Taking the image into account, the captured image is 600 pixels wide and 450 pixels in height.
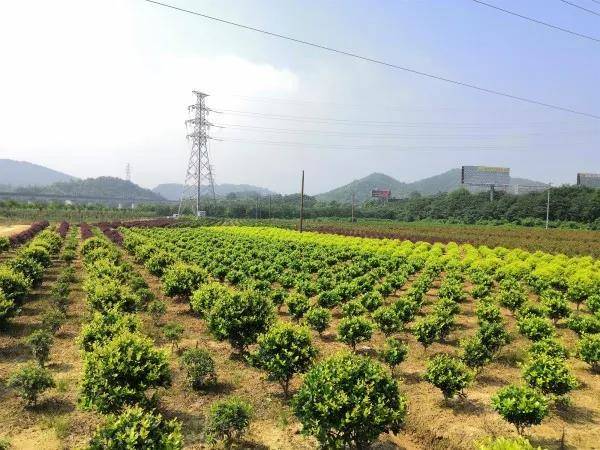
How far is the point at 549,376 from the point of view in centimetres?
952

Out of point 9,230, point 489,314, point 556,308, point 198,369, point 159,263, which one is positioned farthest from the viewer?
point 9,230

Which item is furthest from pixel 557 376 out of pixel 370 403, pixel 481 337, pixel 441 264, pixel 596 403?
pixel 441 264

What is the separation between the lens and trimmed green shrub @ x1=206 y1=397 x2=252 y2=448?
8133mm

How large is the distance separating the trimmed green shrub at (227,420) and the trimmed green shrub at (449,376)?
13.3 feet

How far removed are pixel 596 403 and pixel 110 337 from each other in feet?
37.2

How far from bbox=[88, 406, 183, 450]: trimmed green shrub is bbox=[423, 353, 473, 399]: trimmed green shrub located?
219 inches

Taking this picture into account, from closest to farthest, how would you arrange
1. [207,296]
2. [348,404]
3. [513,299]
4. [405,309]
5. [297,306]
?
[348,404] → [207,296] → [405,309] → [297,306] → [513,299]

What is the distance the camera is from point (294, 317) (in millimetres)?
15469

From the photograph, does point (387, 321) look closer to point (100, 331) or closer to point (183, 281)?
point (100, 331)

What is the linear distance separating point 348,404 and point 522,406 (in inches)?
126

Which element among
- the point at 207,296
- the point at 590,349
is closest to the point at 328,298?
the point at 207,296

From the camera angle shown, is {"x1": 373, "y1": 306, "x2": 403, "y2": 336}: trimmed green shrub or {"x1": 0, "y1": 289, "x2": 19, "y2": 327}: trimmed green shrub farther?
{"x1": 0, "y1": 289, "x2": 19, "y2": 327}: trimmed green shrub

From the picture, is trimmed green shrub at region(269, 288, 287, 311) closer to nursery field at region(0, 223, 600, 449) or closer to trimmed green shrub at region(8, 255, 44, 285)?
nursery field at region(0, 223, 600, 449)

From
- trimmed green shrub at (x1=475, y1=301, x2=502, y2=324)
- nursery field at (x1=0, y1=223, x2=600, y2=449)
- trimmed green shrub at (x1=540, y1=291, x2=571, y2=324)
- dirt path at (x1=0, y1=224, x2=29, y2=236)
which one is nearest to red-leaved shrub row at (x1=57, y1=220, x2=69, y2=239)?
dirt path at (x1=0, y1=224, x2=29, y2=236)
